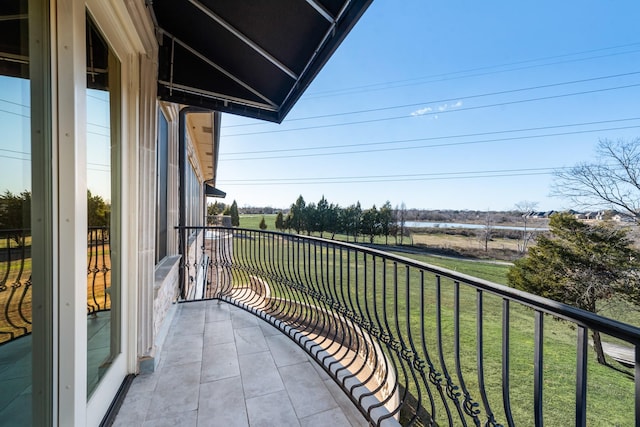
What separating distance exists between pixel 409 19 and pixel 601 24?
1370 cm

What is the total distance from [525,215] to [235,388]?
75.9 ft

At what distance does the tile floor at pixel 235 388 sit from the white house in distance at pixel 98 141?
0.18 meters

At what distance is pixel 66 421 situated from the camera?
1017mm

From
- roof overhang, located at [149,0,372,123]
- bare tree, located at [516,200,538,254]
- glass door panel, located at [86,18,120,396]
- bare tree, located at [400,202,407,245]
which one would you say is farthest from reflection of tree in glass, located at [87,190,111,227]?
bare tree, located at [400,202,407,245]

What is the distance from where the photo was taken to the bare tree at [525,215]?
58.4ft

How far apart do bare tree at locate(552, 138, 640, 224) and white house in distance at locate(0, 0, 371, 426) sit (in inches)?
568

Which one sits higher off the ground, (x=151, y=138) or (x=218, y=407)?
(x=151, y=138)

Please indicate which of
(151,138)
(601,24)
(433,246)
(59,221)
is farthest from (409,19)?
(433,246)

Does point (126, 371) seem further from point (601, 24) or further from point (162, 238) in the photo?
point (601, 24)

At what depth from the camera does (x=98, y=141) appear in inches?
52.9

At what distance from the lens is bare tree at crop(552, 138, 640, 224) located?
10062 millimetres

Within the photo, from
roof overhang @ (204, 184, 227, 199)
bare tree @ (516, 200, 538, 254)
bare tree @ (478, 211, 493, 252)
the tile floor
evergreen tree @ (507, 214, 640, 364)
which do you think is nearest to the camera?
the tile floor

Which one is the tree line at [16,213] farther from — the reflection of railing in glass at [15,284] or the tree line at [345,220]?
the tree line at [345,220]

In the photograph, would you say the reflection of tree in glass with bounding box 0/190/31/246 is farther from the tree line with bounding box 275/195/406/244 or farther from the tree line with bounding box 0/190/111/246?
the tree line with bounding box 275/195/406/244
